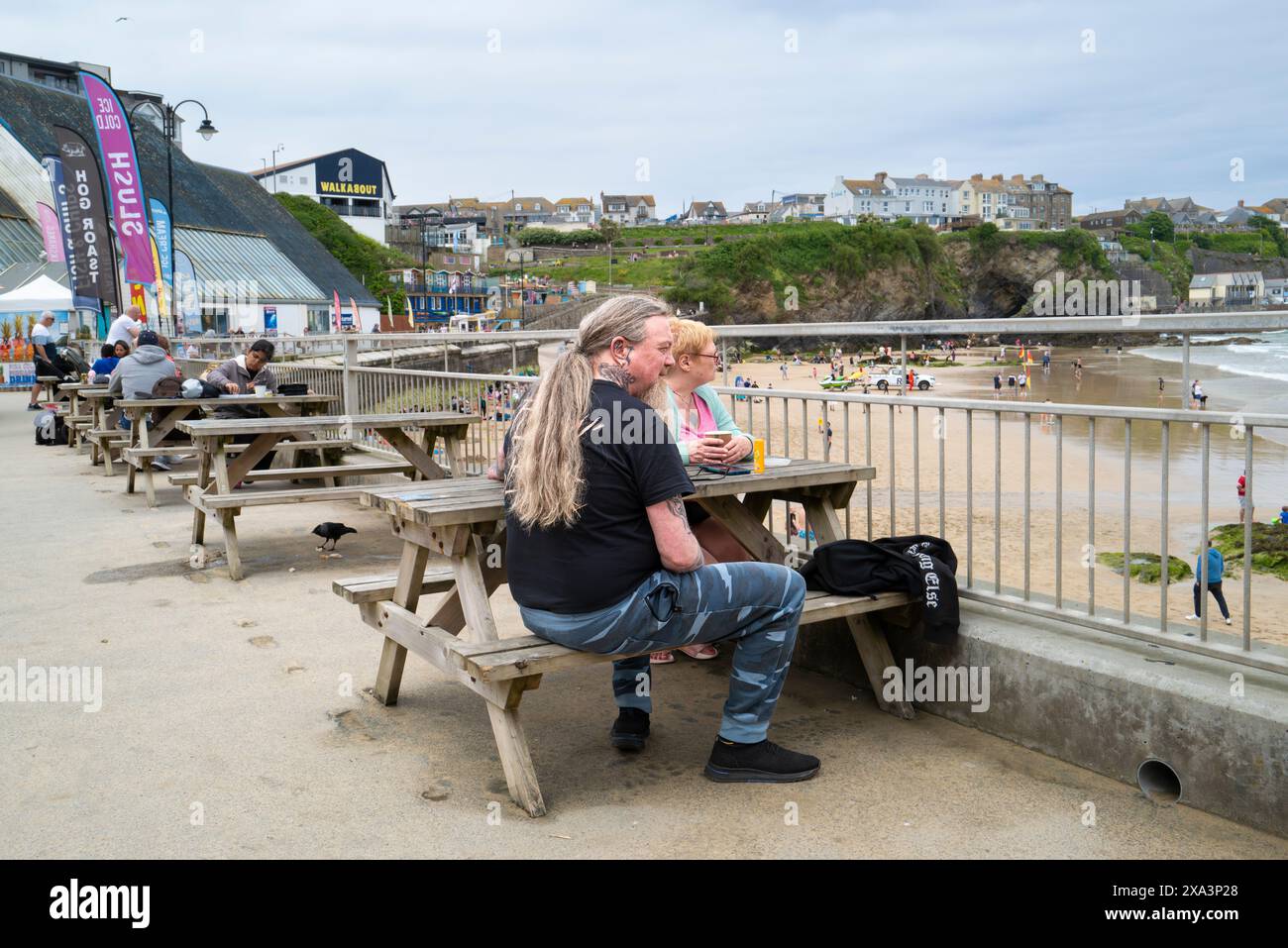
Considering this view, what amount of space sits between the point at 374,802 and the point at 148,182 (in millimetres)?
62124

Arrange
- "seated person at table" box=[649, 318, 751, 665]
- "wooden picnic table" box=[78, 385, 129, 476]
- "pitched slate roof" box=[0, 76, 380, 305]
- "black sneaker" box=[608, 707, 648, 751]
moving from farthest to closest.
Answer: "pitched slate roof" box=[0, 76, 380, 305] < "wooden picnic table" box=[78, 385, 129, 476] < "seated person at table" box=[649, 318, 751, 665] < "black sneaker" box=[608, 707, 648, 751]

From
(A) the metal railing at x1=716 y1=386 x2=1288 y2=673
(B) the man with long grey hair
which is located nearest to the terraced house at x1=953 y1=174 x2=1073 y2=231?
(A) the metal railing at x1=716 y1=386 x2=1288 y2=673

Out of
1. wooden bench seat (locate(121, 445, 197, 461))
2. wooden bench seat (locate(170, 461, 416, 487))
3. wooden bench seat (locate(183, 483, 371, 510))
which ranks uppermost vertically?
wooden bench seat (locate(121, 445, 197, 461))

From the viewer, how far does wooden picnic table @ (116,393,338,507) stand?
9.55m

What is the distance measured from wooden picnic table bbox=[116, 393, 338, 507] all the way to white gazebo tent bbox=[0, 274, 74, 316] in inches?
646

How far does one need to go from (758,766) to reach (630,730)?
1.81ft

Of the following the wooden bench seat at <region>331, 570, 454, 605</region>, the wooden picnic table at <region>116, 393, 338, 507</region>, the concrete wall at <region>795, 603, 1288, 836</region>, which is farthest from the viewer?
the wooden picnic table at <region>116, 393, 338, 507</region>

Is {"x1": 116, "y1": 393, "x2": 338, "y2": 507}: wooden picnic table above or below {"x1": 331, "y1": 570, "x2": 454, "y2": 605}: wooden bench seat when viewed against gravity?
above

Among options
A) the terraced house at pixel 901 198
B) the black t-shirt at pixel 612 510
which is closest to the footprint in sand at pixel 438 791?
the black t-shirt at pixel 612 510

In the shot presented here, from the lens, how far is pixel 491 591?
166 inches

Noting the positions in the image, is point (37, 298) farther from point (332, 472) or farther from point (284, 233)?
point (284, 233)

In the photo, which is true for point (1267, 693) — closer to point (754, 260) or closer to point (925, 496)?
point (925, 496)

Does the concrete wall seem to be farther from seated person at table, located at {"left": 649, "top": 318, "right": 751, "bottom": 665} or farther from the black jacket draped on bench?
seated person at table, located at {"left": 649, "top": 318, "right": 751, "bottom": 665}

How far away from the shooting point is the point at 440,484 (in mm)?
4496
